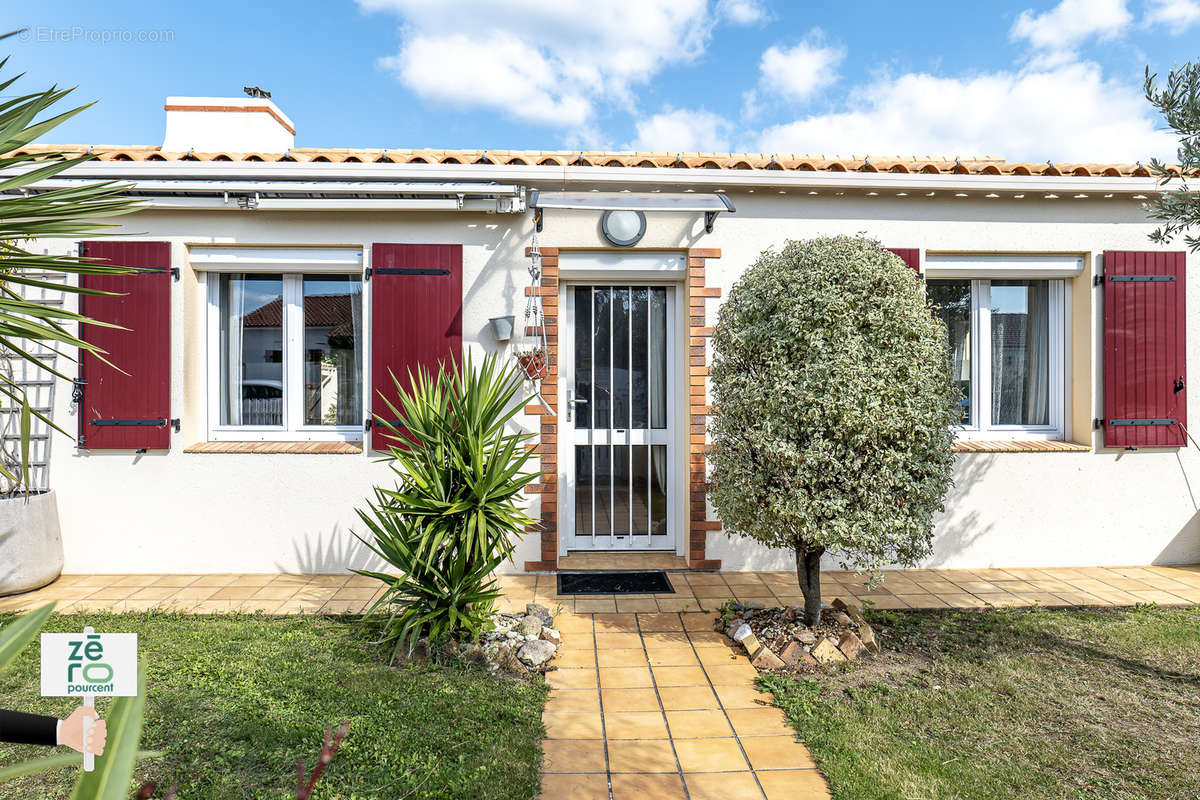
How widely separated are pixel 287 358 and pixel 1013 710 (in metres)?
5.69

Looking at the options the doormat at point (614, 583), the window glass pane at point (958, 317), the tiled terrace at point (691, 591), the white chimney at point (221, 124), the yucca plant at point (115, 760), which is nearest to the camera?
the yucca plant at point (115, 760)

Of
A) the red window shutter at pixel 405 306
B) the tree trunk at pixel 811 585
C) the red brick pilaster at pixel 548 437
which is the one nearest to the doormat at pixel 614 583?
the red brick pilaster at pixel 548 437

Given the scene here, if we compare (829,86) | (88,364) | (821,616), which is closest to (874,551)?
(821,616)

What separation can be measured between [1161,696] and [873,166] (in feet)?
13.5

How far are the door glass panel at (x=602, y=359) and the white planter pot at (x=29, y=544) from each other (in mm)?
4450

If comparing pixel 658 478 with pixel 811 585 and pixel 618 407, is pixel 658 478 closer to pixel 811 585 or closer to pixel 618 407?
pixel 618 407

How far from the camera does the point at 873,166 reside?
5.54 meters

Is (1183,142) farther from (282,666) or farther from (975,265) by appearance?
(282,666)

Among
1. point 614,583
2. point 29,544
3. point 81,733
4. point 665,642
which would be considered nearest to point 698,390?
point 614,583

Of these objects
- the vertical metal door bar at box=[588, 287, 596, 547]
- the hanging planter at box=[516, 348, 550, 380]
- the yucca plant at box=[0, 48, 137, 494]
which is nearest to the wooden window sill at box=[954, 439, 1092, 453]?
the vertical metal door bar at box=[588, 287, 596, 547]

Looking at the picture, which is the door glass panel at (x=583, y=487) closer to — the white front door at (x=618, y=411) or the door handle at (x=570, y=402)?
the white front door at (x=618, y=411)

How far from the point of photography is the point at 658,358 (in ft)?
19.4

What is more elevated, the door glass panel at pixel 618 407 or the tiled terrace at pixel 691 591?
the door glass panel at pixel 618 407

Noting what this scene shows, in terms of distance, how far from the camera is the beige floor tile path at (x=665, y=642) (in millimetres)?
2805
